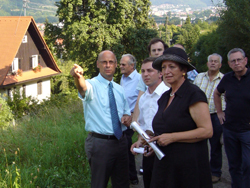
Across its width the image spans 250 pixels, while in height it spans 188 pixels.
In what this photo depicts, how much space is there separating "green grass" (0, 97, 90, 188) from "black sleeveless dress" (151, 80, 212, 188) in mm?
1979

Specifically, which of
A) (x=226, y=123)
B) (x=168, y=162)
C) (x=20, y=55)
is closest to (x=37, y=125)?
(x=226, y=123)

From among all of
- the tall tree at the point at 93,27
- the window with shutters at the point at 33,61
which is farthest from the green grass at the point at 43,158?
the window with shutters at the point at 33,61

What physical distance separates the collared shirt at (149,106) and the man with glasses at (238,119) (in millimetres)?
1158

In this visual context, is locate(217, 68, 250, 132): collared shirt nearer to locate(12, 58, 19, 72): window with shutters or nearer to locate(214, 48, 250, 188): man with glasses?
locate(214, 48, 250, 188): man with glasses

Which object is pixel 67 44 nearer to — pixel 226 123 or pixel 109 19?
pixel 109 19

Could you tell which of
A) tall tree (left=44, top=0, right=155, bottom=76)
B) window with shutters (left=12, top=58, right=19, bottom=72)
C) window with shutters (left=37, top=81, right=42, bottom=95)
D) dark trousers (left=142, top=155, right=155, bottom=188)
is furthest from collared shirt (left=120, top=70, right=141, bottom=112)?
window with shutters (left=37, top=81, right=42, bottom=95)

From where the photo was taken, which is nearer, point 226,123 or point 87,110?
point 87,110

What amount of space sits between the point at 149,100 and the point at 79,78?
39.8 inches

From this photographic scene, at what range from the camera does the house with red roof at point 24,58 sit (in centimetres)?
2854

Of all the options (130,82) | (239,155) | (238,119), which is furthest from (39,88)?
(238,119)

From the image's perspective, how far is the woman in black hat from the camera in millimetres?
2496

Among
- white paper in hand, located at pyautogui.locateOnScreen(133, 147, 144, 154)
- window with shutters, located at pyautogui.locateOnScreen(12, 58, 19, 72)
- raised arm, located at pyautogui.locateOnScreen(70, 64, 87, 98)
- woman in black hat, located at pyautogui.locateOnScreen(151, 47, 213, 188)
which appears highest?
window with shutters, located at pyautogui.locateOnScreen(12, 58, 19, 72)

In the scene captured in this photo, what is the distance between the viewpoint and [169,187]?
8.45 ft

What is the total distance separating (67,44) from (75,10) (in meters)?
3.65
